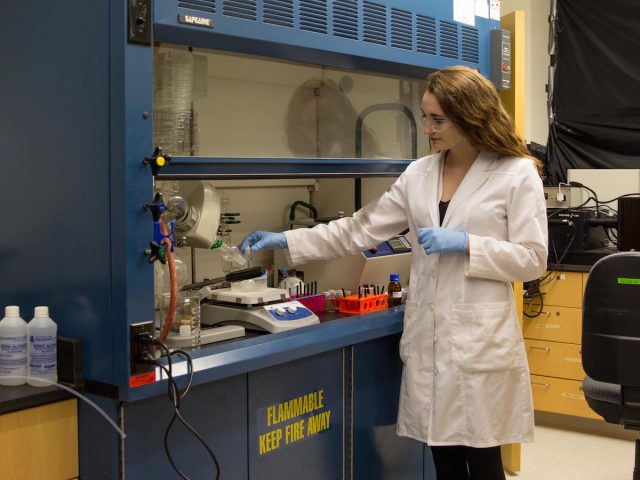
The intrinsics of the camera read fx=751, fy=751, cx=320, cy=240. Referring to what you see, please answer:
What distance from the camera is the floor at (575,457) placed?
11.1 ft

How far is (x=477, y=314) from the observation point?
221cm

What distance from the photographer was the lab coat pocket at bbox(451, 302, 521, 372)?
2.21 metres

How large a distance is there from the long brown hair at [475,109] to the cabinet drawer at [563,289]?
5.47 ft

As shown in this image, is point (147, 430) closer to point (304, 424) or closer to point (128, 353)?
point (128, 353)

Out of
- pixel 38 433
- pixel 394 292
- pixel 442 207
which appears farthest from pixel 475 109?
pixel 38 433

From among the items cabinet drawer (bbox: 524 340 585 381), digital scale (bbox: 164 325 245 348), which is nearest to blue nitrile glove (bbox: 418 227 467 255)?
digital scale (bbox: 164 325 245 348)

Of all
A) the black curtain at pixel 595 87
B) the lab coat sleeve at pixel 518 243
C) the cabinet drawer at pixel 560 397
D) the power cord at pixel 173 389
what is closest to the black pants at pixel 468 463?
the lab coat sleeve at pixel 518 243

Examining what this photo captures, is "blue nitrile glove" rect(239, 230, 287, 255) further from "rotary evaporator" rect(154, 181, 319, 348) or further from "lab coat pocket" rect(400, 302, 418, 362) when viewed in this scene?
"lab coat pocket" rect(400, 302, 418, 362)

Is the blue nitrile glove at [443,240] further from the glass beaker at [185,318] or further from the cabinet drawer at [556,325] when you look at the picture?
the cabinet drawer at [556,325]

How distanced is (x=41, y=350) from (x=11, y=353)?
65mm

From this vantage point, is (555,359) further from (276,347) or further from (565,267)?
(276,347)

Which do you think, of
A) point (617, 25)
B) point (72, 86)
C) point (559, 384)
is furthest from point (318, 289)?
point (617, 25)

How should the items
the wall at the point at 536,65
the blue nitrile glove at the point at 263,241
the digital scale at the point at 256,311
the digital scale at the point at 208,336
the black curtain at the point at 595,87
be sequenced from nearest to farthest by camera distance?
the digital scale at the point at 208,336 → the digital scale at the point at 256,311 → the blue nitrile glove at the point at 263,241 → the black curtain at the point at 595,87 → the wall at the point at 536,65

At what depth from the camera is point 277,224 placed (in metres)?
3.01
